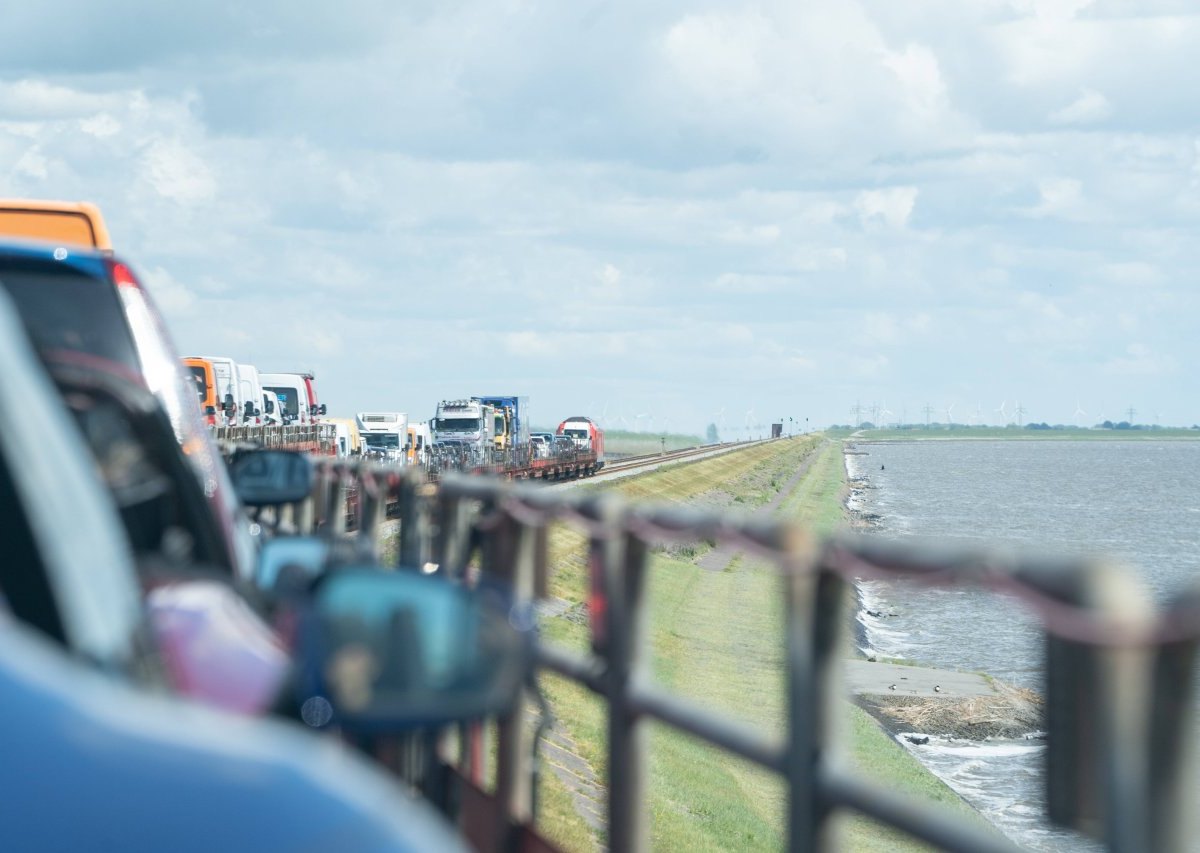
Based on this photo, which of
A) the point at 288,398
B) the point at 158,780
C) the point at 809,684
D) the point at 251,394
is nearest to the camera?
the point at 158,780

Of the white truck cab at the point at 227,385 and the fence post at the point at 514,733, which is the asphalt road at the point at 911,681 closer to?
the white truck cab at the point at 227,385

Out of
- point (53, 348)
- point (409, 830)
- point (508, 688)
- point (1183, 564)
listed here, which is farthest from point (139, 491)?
point (1183, 564)

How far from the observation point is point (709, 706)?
25.2 m

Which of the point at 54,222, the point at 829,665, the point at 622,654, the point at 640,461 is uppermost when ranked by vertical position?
the point at 54,222

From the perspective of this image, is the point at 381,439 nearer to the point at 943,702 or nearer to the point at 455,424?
the point at 455,424

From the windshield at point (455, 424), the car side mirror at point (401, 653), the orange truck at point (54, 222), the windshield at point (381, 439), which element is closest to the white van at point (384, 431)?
the windshield at point (381, 439)

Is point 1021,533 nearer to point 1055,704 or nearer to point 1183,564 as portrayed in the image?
point 1183,564

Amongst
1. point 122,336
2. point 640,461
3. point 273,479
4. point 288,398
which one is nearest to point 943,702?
point 288,398

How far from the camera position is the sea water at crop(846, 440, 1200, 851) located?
28453 millimetres

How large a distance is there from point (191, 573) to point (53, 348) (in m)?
1.37

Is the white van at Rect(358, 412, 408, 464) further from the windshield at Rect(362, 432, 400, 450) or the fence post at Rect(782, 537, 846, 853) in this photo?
the fence post at Rect(782, 537, 846, 853)

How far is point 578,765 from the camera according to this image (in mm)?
14750

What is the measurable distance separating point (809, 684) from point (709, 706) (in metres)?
21.8

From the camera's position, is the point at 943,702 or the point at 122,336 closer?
the point at 122,336
